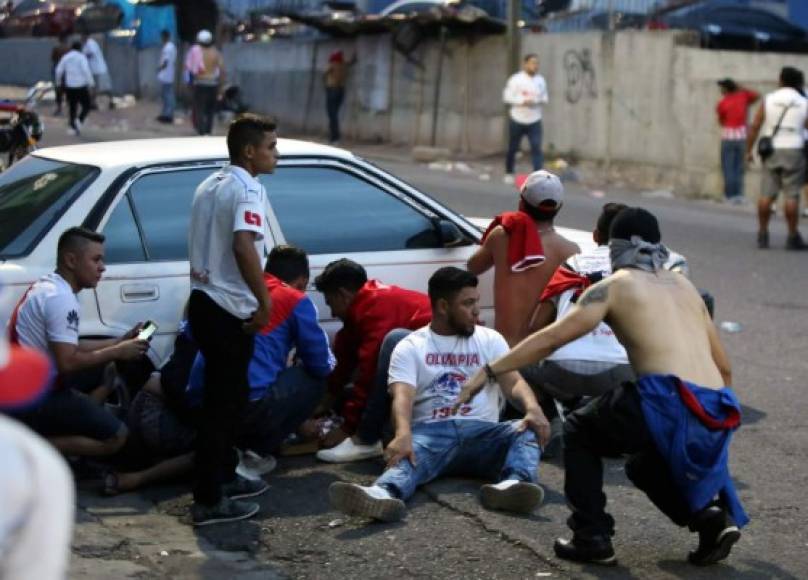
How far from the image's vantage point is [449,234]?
26.0ft

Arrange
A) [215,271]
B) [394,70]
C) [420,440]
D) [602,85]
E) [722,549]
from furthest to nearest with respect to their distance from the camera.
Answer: [394,70] < [602,85] < [420,440] < [215,271] < [722,549]

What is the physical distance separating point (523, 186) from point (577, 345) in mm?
905

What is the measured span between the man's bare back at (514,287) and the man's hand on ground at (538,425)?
3.36 feet

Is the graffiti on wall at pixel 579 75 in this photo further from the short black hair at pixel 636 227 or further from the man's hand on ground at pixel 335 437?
the short black hair at pixel 636 227

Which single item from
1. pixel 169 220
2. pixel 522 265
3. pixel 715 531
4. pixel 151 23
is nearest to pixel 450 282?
pixel 522 265

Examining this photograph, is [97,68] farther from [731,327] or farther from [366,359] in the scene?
[366,359]

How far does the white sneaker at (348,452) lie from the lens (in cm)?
712

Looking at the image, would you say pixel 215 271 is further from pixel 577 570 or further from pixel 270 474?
pixel 577 570

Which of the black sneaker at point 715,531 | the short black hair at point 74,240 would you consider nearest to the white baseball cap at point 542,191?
the short black hair at point 74,240

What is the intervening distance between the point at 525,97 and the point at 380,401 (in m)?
14.8

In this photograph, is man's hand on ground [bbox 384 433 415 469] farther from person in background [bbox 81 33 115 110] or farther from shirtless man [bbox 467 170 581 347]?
person in background [bbox 81 33 115 110]

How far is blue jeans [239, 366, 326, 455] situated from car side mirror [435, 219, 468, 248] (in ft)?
4.26

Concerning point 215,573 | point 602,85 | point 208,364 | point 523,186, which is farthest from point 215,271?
point 602,85

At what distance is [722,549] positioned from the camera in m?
5.55
